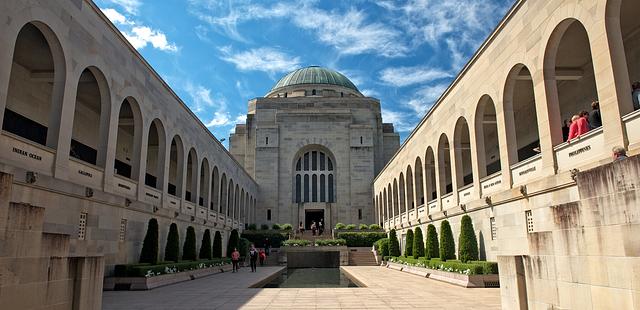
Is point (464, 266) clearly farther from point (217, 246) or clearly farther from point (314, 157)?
point (314, 157)

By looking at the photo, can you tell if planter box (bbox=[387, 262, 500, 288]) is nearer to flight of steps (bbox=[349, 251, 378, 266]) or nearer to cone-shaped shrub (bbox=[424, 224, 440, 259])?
cone-shaped shrub (bbox=[424, 224, 440, 259])

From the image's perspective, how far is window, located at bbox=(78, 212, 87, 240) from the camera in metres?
14.8

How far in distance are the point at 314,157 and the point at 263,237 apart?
15319mm

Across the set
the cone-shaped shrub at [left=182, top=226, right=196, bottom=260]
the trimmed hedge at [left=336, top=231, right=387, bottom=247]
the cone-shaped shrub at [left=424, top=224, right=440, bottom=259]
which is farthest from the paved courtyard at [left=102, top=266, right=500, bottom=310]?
the trimmed hedge at [left=336, top=231, right=387, bottom=247]

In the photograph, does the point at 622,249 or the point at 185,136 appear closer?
the point at 622,249

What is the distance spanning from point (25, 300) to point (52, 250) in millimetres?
839

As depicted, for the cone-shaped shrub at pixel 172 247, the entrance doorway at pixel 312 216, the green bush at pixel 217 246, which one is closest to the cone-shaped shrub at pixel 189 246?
the cone-shaped shrub at pixel 172 247

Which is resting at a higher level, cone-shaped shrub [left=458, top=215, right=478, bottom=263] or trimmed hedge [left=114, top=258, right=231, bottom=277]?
cone-shaped shrub [left=458, top=215, right=478, bottom=263]

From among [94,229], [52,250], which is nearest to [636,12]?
[52,250]

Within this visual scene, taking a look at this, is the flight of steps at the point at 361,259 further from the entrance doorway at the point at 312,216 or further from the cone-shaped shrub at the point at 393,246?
the entrance doorway at the point at 312,216

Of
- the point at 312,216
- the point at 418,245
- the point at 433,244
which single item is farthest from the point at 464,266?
the point at 312,216

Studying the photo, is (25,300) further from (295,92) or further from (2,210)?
(295,92)

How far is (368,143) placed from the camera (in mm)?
53344

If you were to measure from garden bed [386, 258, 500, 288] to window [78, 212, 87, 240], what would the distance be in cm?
1343
